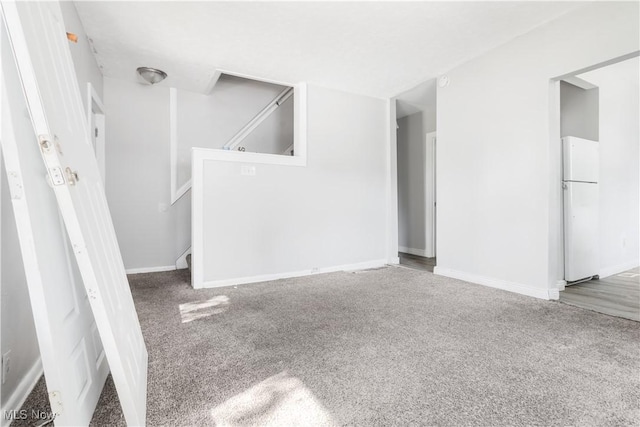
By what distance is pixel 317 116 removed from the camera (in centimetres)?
409

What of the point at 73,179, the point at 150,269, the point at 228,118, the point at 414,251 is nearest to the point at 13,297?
the point at 73,179

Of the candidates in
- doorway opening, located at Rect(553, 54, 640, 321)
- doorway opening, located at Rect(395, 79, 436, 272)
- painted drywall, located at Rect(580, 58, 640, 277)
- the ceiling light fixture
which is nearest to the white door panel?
the ceiling light fixture

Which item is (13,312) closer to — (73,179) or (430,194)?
(73,179)

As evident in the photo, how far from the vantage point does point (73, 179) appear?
3.60 feet

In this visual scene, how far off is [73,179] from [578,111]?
196 inches

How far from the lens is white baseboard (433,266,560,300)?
2.82m

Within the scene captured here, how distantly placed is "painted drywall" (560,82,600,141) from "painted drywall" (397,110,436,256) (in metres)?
1.87

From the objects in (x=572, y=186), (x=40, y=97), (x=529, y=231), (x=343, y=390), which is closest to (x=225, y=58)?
(x=40, y=97)

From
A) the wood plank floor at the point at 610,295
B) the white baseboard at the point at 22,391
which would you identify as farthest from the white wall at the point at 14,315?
the wood plank floor at the point at 610,295

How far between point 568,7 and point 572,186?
69.9 inches

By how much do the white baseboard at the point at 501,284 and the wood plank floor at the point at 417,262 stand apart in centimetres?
42

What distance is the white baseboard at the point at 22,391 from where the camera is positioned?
112 centimetres

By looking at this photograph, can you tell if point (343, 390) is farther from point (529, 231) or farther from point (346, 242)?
point (346, 242)

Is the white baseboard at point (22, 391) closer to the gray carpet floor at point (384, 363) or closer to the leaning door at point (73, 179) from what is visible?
the gray carpet floor at point (384, 363)
